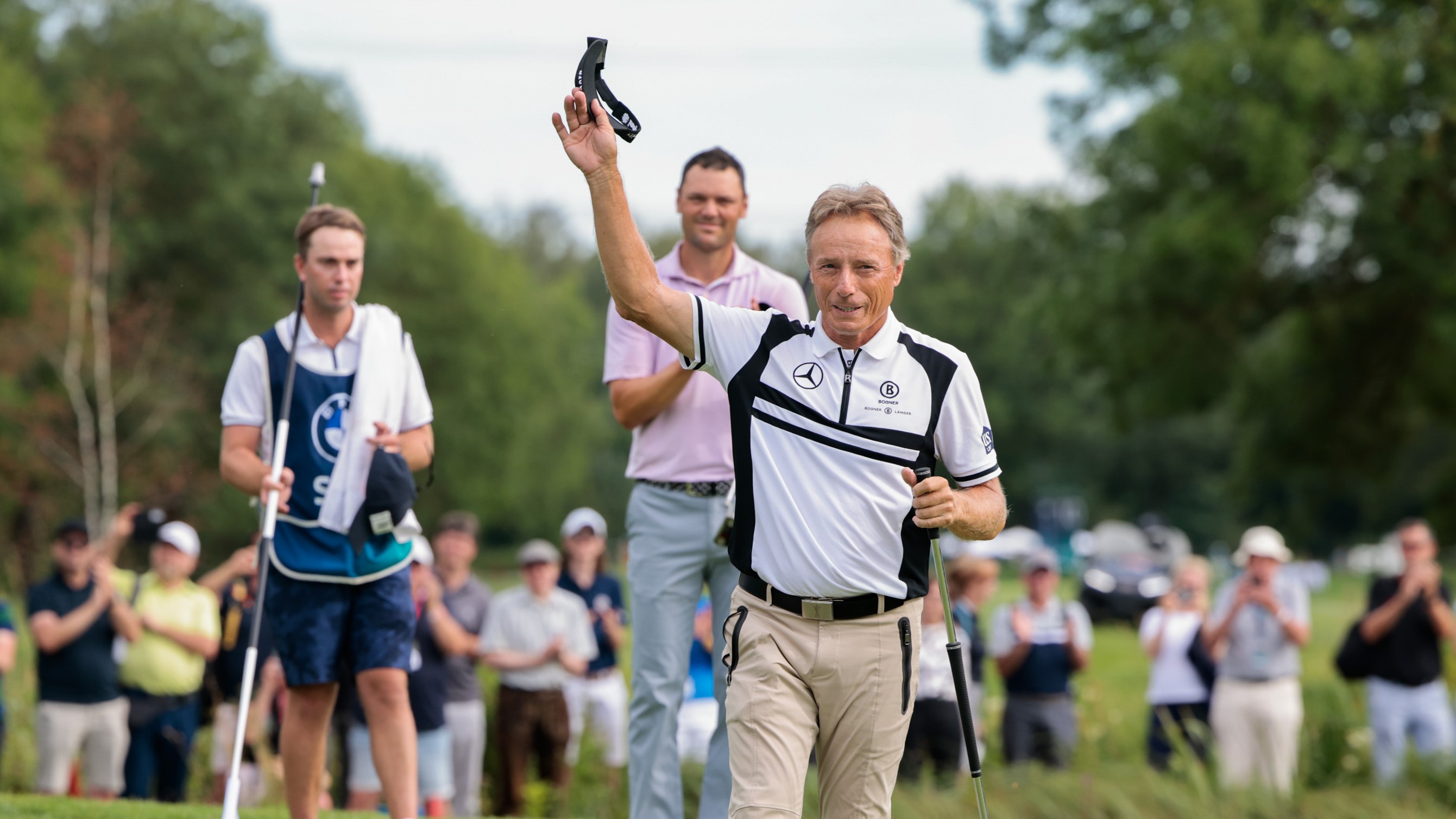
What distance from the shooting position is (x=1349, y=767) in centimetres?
1248

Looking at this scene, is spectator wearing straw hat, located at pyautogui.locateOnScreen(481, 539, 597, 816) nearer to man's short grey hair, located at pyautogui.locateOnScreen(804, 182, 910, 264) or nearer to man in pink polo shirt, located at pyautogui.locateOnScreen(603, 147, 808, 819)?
man in pink polo shirt, located at pyautogui.locateOnScreen(603, 147, 808, 819)

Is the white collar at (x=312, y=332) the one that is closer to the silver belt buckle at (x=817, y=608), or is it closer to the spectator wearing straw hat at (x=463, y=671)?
the silver belt buckle at (x=817, y=608)

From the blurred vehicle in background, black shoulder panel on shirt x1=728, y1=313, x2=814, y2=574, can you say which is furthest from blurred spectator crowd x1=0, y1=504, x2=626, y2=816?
the blurred vehicle in background

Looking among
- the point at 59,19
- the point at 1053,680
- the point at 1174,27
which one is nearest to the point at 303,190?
the point at 59,19

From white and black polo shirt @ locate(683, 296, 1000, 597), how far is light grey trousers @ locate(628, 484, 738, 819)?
1.26 metres

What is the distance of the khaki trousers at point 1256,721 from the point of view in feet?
40.4

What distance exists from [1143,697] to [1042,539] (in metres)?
56.7

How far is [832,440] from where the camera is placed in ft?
15.9

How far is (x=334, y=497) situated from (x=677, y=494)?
4.41 ft

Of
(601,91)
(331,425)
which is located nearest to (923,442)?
(601,91)

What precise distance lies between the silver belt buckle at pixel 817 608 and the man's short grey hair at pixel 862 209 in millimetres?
1107

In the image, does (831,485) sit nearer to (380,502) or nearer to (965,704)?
(965,704)

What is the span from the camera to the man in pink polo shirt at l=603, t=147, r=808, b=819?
243 inches

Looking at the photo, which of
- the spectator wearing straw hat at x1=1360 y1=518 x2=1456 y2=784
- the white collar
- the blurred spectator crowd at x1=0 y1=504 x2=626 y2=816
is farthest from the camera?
the spectator wearing straw hat at x1=1360 y1=518 x2=1456 y2=784
